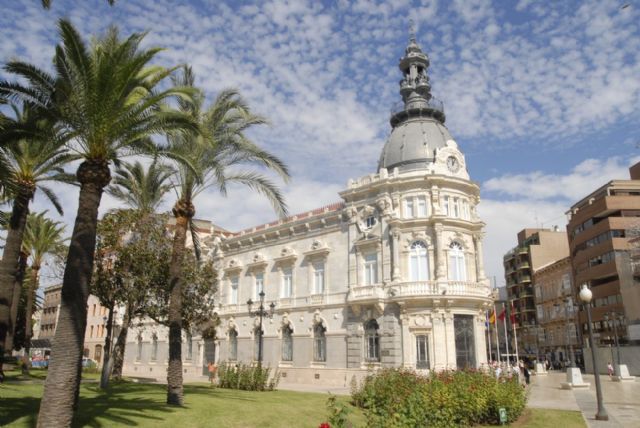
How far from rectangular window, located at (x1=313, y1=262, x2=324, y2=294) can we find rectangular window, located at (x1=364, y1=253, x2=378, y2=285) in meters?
3.96

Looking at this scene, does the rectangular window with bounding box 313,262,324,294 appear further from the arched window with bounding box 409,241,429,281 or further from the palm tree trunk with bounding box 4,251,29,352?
the palm tree trunk with bounding box 4,251,29,352

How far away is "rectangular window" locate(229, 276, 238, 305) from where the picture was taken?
141 ft

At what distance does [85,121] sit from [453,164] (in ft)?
84.0

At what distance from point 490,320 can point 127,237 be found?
2535 centimetres

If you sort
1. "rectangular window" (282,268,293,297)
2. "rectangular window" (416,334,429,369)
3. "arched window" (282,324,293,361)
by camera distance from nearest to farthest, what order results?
"rectangular window" (416,334,429,369) < "arched window" (282,324,293,361) < "rectangular window" (282,268,293,297)

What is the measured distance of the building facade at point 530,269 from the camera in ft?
260

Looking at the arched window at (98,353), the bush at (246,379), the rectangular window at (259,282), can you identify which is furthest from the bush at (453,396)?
the arched window at (98,353)

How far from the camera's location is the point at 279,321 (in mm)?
37938

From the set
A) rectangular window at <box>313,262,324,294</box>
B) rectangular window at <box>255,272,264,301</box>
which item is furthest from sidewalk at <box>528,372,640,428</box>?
rectangular window at <box>255,272,264,301</box>

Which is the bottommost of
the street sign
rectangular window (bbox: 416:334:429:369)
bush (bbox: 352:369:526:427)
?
the street sign

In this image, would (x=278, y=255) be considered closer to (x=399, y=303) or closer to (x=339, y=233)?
(x=339, y=233)

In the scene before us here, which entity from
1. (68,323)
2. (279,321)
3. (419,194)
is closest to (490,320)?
(419,194)

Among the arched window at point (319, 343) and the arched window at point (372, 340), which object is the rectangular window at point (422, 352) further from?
the arched window at point (319, 343)

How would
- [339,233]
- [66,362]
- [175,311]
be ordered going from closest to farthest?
1. [66,362]
2. [175,311]
3. [339,233]
